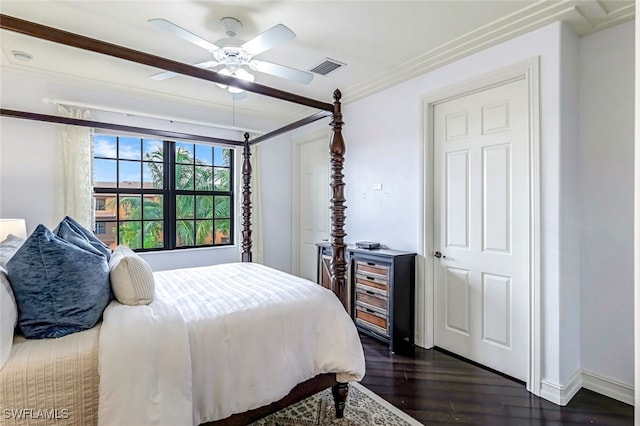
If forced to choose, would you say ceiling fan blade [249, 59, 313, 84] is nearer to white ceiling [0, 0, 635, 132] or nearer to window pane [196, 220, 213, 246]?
white ceiling [0, 0, 635, 132]

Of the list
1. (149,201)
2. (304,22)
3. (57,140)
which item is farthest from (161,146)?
(304,22)

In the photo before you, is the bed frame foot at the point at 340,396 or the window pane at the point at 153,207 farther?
the window pane at the point at 153,207

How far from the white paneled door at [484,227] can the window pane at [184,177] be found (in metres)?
3.01

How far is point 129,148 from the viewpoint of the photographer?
3.79 m

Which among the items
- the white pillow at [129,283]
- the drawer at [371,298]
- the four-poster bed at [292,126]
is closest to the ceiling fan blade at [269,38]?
the four-poster bed at [292,126]

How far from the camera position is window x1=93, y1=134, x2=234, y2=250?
3682mm

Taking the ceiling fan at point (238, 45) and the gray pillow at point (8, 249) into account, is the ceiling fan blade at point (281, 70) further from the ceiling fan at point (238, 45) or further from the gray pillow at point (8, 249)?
the gray pillow at point (8, 249)

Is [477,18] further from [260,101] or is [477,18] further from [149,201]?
[149,201]

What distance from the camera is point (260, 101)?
4.07 meters

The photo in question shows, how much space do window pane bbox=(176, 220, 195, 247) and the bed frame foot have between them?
292 centimetres

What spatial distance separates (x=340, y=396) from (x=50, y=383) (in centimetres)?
144

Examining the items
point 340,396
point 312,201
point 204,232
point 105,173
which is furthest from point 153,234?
point 340,396

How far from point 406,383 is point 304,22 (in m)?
2.73

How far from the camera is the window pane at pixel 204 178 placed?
4.25 m
